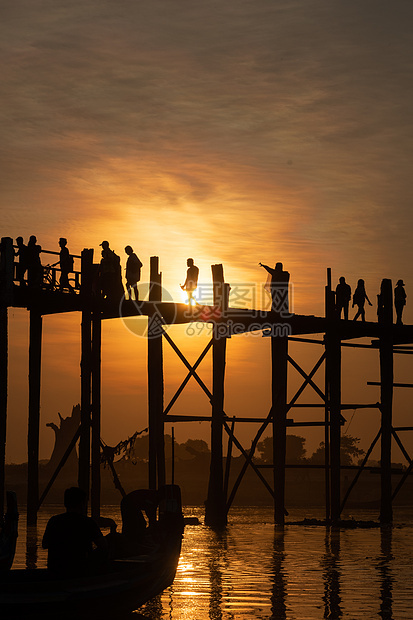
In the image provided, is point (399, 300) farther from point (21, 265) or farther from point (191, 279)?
point (21, 265)

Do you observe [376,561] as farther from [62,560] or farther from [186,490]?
[186,490]

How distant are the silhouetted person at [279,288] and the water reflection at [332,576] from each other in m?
6.31

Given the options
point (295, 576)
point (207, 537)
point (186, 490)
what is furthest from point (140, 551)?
point (186, 490)

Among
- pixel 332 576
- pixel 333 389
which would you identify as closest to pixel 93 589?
pixel 332 576

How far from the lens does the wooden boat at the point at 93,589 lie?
499 inches

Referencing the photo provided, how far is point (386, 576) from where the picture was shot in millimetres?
19359

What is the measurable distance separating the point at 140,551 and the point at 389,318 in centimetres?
1714

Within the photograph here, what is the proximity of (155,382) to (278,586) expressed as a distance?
10261 mm

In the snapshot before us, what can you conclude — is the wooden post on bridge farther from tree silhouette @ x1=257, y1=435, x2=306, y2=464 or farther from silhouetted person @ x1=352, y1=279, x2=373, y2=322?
tree silhouette @ x1=257, y1=435, x2=306, y2=464

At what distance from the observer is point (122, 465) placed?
467 ft

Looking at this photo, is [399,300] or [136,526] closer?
[136,526]

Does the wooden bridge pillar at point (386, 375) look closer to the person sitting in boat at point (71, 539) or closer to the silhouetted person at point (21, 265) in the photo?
the silhouetted person at point (21, 265)

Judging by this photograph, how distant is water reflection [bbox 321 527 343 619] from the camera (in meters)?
14.7

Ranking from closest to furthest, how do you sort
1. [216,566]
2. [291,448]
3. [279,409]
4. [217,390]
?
1. [216,566]
2. [217,390]
3. [279,409]
4. [291,448]
